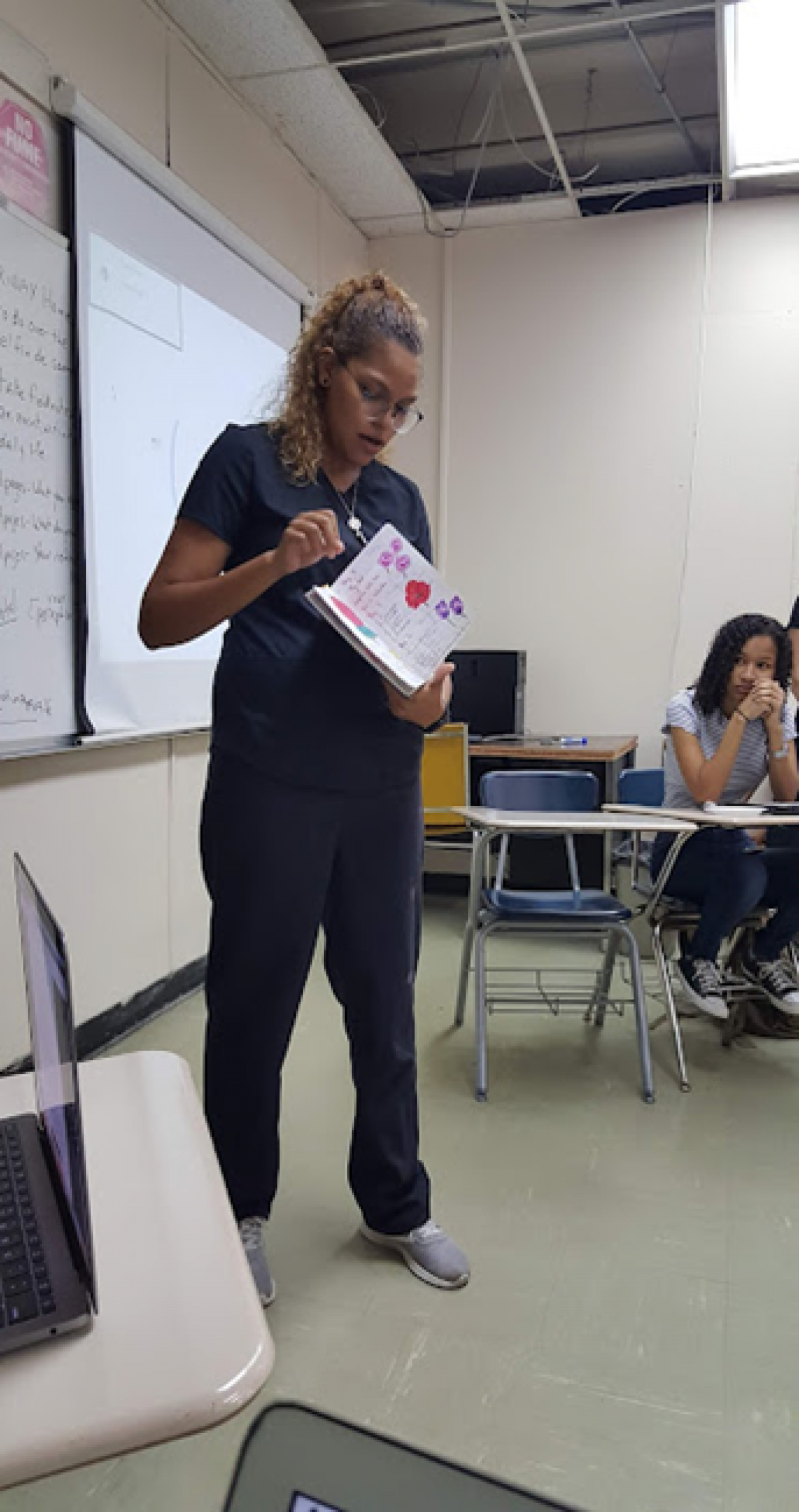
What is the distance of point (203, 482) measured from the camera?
1.35 m

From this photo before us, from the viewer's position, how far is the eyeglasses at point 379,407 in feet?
4.47

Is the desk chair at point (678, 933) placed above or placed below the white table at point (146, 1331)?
below

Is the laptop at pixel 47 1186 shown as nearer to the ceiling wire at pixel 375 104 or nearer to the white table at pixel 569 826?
the white table at pixel 569 826

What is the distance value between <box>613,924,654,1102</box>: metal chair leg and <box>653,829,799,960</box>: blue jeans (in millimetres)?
253

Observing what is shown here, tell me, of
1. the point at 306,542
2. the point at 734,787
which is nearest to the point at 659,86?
the point at 734,787

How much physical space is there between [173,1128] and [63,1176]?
0.16 metres

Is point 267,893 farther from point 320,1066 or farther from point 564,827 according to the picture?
point 320,1066

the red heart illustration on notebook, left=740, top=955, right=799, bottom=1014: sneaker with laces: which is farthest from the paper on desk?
the red heart illustration on notebook

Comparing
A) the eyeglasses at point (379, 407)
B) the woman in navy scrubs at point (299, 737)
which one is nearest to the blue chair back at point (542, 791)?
the woman in navy scrubs at point (299, 737)

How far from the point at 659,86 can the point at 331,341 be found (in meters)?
3.03

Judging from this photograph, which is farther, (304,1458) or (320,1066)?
(320,1066)

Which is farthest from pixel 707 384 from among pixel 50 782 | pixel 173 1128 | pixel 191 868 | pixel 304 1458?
pixel 304 1458

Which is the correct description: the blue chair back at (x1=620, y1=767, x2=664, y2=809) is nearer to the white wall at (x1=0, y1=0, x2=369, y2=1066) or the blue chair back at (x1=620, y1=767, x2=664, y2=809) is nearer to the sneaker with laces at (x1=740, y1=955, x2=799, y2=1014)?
the sneaker with laces at (x1=740, y1=955, x2=799, y2=1014)

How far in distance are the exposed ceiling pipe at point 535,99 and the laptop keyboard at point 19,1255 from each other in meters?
3.43
